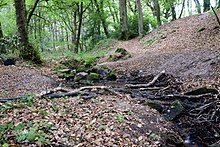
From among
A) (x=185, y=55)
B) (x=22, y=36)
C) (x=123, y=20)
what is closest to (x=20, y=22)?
(x=22, y=36)

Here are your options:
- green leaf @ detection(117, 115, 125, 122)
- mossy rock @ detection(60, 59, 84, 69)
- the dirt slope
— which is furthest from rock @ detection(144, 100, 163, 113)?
mossy rock @ detection(60, 59, 84, 69)

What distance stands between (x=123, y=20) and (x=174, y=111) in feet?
52.9

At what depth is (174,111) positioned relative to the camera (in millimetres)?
6480

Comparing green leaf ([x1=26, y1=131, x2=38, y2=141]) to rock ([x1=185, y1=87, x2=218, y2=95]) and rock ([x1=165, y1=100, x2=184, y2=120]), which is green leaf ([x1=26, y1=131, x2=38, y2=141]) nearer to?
rock ([x1=165, y1=100, x2=184, y2=120])

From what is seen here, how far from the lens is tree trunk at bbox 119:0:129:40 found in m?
21.3

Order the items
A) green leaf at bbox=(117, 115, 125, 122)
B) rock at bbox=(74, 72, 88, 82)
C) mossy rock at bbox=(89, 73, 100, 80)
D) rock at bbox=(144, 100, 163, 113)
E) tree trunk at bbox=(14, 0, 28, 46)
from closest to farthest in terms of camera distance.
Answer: green leaf at bbox=(117, 115, 125, 122) < rock at bbox=(144, 100, 163, 113) < rock at bbox=(74, 72, 88, 82) < mossy rock at bbox=(89, 73, 100, 80) < tree trunk at bbox=(14, 0, 28, 46)

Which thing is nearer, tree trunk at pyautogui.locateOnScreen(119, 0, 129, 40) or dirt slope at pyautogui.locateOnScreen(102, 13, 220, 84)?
dirt slope at pyautogui.locateOnScreen(102, 13, 220, 84)

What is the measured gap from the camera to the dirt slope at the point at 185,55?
30.5 ft

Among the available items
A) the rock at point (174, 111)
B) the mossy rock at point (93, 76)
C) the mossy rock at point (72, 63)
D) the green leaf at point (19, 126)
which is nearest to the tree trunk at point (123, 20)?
the mossy rock at point (72, 63)

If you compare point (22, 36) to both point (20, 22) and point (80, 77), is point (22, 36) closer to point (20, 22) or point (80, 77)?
point (20, 22)

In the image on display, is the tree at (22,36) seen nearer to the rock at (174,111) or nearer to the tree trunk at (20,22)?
the tree trunk at (20,22)

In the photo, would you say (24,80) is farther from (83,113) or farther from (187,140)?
(187,140)

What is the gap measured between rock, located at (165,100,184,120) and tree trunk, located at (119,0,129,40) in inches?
623

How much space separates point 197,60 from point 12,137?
825 centimetres
